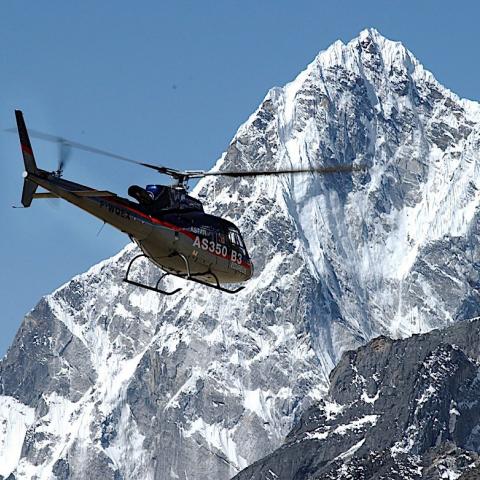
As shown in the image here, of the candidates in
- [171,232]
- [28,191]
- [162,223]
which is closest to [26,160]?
[28,191]

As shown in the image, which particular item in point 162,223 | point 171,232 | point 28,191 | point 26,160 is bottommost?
point 28,191

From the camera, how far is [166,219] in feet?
368

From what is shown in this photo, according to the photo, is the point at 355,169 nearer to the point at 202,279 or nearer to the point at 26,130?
the point at 202,279

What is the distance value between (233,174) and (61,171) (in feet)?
30.9

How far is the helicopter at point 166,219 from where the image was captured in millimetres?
108000

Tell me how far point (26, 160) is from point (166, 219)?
30.7 feet

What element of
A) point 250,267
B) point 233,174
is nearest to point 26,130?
point 233,174

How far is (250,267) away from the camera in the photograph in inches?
4727

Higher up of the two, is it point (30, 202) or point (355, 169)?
point (355, 169)

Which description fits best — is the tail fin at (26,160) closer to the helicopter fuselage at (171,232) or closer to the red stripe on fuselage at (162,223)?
the helicopter fuselage at (171,232)

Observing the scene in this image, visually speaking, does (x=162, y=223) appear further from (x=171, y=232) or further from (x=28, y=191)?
(x=28, y=191)

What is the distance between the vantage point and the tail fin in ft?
347

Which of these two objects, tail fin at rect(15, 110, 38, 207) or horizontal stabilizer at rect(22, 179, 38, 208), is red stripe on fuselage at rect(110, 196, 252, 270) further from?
tail fin at rect(15, 110, 38, 207)

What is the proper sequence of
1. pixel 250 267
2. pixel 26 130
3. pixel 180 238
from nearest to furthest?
pixel 26 130 → pixel 180 238 → pixel 250 267
